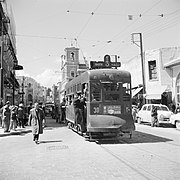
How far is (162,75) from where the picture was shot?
27.7 m

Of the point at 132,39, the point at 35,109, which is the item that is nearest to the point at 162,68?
the point at 132,39

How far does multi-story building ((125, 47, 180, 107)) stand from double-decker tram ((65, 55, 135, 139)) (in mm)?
15182

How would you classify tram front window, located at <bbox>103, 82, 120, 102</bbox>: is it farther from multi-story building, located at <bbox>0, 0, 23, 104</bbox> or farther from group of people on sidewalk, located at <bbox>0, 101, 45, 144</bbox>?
multi-story building, located at <bbox>0, 0, 23, 104</bbox>

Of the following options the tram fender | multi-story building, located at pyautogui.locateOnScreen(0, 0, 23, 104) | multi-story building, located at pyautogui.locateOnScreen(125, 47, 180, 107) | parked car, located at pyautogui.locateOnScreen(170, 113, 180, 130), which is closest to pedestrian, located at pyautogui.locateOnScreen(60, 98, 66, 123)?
multi-story building, located at pyautogui.locateOnScreen(0, 0, 23, 104)

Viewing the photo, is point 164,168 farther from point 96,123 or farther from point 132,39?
point 132,39

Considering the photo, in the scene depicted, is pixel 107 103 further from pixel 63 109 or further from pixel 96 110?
pixel 63 109

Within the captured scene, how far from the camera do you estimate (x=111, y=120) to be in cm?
1110

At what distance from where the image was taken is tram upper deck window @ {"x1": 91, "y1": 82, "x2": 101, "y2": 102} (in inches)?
449

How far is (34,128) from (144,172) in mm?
6378

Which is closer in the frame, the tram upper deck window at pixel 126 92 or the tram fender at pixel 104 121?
the tram fender at pixel 104 121

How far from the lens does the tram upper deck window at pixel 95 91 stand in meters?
11.4

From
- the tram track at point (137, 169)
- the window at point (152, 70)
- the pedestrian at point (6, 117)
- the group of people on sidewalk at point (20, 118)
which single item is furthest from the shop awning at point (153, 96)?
the tram track at point (137, 169)

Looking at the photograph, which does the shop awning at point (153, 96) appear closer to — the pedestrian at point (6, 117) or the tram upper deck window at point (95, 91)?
the pedestrian at point (6, 117)

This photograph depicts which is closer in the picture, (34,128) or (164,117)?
(34,128)
